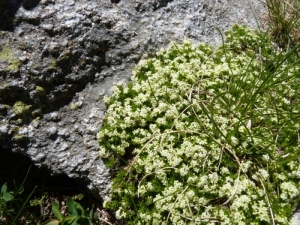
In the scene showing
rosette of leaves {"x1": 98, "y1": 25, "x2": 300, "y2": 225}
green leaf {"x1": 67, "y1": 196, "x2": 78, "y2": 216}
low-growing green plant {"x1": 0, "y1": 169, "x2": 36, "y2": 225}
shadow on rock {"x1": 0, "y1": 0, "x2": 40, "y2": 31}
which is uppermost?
shadow on rock {"x1": 0, "y1": 0, "x2": 40, "y2": 31}

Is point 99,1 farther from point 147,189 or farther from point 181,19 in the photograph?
point 147,189

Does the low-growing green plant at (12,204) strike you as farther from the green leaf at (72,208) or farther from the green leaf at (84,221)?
the green leaf at (84,221)

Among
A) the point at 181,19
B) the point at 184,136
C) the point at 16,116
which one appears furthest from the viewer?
the point at 181,19

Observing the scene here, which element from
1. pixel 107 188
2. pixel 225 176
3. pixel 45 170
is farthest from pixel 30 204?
pixel 225 176

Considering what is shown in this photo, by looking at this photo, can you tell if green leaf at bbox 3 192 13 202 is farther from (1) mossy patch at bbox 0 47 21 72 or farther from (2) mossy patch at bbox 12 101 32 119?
(1) mossy patch at bbox 0 47 21 72

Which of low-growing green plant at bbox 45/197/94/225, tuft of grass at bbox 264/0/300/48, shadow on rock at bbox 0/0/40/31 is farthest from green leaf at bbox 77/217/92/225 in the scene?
tuft of grass at bbox 264/0/300/48

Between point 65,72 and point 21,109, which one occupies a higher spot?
point 65,72

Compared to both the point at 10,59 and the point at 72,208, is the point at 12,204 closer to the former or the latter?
the point at 72,208

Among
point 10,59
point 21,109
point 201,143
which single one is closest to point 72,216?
point 21,109
